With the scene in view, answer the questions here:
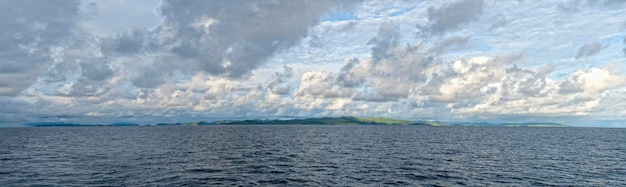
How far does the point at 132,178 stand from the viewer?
57.6m

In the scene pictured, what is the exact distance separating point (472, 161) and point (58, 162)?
291ft

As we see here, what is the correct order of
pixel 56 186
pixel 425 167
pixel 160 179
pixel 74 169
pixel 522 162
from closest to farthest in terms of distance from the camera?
pixel 56 186 < pixel 160 179 < pixel 74 169 < pixel 425 167 < pixel 522 162

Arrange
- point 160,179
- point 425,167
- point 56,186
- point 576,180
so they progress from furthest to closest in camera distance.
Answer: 1. point 425,167
2. point 576,180
3. point 160,179
4. point 56,186

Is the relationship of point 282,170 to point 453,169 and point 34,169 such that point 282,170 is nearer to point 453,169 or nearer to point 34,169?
point 453,169

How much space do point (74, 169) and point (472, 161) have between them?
80.3m

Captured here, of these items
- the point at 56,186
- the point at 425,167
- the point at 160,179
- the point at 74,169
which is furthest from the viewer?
the point at 425,167

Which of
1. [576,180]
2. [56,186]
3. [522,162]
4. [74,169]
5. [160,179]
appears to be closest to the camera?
[56,186]

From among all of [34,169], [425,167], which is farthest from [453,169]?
[34,169]

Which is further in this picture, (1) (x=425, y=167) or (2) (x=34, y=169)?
(1) (x=425, y=167)

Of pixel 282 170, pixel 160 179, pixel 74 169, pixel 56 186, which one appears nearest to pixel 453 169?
pixel 282 170

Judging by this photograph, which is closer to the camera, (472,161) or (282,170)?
(282,170)

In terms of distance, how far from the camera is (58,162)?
76.8 meters

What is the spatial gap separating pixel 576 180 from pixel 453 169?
1922cm

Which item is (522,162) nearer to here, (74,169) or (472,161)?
(472,161)
